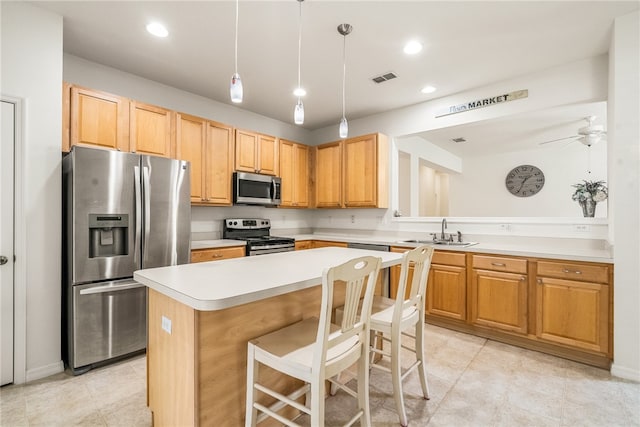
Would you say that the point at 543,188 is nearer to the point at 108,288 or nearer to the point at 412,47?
the point at 412,47

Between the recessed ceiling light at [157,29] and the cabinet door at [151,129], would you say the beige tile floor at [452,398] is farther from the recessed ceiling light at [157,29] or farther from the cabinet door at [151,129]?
the recessed ceiling light at [157,29]

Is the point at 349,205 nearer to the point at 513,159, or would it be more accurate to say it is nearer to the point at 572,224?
the point at 572,224

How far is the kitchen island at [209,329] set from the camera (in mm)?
1280

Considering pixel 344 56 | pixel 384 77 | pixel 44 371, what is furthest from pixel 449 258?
pixel 44 371

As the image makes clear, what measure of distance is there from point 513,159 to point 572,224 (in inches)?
160

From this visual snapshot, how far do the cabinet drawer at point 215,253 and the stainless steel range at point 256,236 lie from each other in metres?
0.14

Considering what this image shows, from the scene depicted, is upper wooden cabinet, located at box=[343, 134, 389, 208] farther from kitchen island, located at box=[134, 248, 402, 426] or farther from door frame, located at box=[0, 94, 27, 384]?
door frame, located at box=[0, 94, 27, 384]

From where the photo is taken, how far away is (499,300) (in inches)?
114

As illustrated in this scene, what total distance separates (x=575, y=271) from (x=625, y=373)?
2.61 feet

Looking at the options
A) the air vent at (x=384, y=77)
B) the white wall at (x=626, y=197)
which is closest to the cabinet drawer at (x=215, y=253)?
the air vent at (x=384, y=77)

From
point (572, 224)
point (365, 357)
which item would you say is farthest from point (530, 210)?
point (365, 357)

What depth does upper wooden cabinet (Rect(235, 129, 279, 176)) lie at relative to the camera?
3.94m

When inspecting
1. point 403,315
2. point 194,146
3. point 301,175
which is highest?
point 194,146

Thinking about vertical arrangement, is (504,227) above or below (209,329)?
above
